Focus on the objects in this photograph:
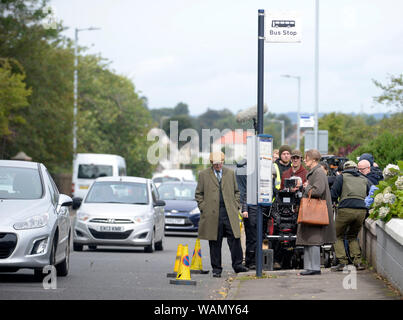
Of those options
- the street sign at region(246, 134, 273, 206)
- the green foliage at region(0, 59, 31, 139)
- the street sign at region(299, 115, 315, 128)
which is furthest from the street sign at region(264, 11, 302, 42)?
A: the green foliage at region(0, 59, 31, 139)

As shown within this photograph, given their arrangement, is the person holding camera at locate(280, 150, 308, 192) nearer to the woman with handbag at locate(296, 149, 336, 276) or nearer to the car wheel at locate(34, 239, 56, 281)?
the woman with handbag at locate(296, 149, 336, 276)

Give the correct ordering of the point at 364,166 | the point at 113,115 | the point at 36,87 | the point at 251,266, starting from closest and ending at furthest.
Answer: the point at 251,266 → the point at 364,166 → the point at 36,87 → the point at 113,115

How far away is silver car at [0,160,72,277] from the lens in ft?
38.5

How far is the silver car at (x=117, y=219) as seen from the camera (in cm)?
1955

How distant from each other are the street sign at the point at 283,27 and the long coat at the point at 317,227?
1.94m

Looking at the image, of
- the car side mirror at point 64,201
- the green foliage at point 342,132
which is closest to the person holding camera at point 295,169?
the car side mirror at point 64,201

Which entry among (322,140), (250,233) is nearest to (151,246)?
(250,233)

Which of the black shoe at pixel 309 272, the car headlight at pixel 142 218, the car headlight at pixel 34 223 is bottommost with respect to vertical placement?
the black shoe at pixel 309 272

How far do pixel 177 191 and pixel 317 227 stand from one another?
53.2 feet

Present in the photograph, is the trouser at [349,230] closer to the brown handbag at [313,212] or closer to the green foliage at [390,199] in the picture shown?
the green foliage at [390,199]

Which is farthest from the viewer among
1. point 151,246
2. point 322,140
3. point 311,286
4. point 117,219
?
→ point 322,140

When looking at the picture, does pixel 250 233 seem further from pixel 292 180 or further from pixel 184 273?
pixel 184 273

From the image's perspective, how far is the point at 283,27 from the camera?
41.4 feet

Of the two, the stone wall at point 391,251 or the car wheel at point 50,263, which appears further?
the car wheel at point 50,263
